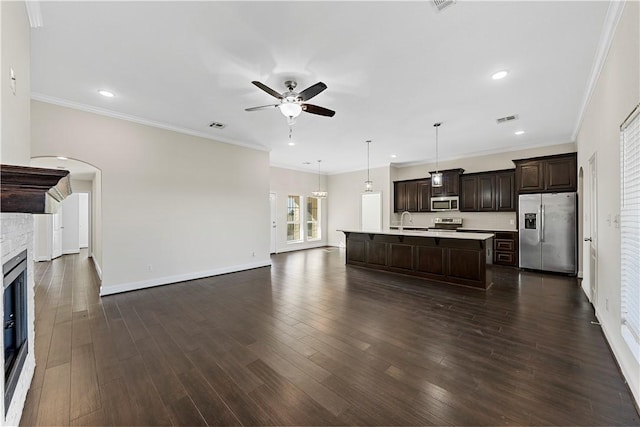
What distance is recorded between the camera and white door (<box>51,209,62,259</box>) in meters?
8.04

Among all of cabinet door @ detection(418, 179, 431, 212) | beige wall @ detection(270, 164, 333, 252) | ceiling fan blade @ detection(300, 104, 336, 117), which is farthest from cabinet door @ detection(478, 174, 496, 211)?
ceiling fan blade @ detection(300, 104, 336, 117)

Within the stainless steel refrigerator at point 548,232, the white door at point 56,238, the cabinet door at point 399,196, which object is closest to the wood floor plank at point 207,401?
the stainless steel refrigerator at point 548,232

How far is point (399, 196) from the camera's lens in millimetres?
8633

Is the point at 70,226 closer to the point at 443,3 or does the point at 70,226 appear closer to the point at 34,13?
the point at 34,13

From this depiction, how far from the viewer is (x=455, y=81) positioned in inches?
133

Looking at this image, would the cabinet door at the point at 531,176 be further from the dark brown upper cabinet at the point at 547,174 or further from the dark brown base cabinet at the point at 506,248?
the dark brown base cabinet at the point at 506,248

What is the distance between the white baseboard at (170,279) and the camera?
14.4 feet

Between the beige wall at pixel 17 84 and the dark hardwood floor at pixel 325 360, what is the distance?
5.80 ft

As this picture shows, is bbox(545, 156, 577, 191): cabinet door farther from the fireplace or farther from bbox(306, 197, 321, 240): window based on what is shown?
the fireplace

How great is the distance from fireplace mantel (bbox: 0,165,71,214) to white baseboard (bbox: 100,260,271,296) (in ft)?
13.1

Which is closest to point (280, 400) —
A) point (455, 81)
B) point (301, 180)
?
point (455, 81)

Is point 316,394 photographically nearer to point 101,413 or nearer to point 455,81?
point 101,413

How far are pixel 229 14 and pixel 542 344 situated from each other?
4226mm

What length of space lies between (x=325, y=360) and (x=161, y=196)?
4.22 meters
